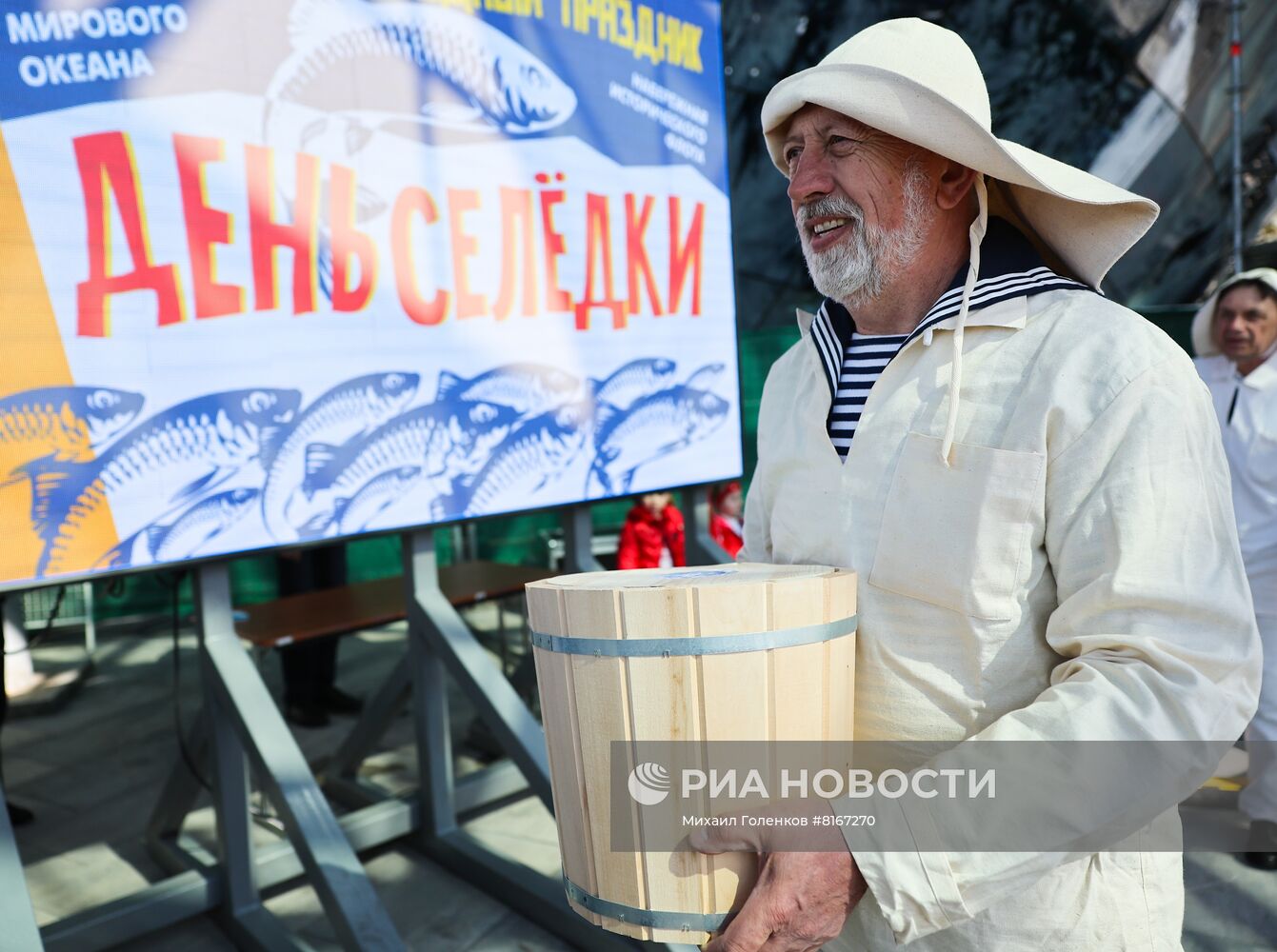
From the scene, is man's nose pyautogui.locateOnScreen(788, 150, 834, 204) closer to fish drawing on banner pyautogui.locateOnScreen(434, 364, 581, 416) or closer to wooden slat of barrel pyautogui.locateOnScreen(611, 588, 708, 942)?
wooden slat of barrel pyautogui.locateOnScreen(611, 588, 708, 942)

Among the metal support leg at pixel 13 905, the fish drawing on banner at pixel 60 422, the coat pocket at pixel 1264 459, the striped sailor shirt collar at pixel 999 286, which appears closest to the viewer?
the striped sailor shirt collar at pixel 999 286

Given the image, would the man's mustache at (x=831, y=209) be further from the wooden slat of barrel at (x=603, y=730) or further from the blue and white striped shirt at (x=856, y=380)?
the wooden slat of barrel at (x=603, y=730)

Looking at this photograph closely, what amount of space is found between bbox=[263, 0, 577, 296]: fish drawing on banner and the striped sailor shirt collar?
6.14 ft

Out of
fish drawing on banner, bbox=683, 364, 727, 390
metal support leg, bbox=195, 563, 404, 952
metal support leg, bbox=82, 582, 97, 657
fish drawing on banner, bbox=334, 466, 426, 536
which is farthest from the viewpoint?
metal support leg, bbox=82, 582, 97, 657

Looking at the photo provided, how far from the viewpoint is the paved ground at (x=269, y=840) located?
10.5 feet

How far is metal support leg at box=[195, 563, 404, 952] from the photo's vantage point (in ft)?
8.52

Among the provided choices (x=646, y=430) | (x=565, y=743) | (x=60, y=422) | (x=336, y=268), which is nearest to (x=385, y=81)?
(x=336, y=268)

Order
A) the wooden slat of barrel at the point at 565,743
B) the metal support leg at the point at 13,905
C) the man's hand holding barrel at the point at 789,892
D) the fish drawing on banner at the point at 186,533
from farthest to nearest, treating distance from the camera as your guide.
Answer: the fish drawing on banner at the point at 186,533 < the metal support leg at the point at 13,905 < the wooden slat of barrel at the point at 565,743 < the man's hand holding barrel at the point at 789,892

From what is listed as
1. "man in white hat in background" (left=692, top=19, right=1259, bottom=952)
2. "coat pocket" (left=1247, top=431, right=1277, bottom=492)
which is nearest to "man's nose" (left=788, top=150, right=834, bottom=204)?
"man in white hat in background" (left=692, top=19, right=1259, bottom=952)

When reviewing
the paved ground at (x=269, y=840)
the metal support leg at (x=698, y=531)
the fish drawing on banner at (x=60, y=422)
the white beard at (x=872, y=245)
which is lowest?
the paved ground at (x=269, y=840)

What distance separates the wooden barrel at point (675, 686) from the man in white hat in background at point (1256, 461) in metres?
3.23

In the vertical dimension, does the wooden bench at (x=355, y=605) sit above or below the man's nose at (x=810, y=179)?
below

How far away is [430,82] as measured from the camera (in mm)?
2996

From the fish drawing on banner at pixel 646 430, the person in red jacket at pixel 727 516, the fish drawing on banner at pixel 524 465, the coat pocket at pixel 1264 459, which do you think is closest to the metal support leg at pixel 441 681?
the fish drawing on banner at pixel 524 465
